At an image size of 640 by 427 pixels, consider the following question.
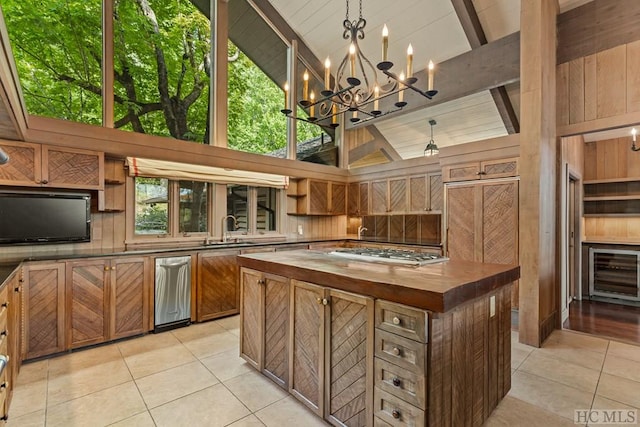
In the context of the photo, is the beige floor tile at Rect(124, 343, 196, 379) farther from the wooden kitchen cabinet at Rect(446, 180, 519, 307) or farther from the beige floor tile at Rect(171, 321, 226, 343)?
the wooden kitchen cabinet at Rect(446, 180, 519, 307)

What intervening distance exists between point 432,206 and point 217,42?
165 inches

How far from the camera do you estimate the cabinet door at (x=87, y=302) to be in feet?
9.71

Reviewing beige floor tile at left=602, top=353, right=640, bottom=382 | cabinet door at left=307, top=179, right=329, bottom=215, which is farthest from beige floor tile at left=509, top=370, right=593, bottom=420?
cabinet door at left=307, top=179, right=329, bottom=215

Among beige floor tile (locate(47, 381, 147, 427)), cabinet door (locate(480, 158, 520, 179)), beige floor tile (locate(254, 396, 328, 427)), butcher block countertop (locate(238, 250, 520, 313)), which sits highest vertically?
cabinet door (locate(480, 158, 520, 179))

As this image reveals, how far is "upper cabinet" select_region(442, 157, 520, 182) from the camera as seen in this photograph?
11.7ft

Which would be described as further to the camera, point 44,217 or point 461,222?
point 461,222

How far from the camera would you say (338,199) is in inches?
237

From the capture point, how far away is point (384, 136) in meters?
7.04

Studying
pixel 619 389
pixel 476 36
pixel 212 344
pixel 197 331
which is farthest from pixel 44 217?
pixel 476 36

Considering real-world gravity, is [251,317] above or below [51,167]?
below

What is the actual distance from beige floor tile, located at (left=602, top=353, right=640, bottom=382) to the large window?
5859 millimetres

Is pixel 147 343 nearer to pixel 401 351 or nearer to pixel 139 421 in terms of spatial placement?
pixel 139 421

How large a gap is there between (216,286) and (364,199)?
10.5ft

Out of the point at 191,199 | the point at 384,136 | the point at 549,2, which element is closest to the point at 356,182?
the point at 384,136
